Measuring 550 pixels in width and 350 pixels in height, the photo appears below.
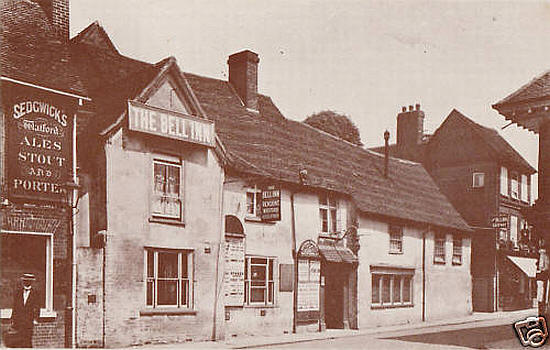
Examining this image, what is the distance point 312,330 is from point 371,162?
1012 cm

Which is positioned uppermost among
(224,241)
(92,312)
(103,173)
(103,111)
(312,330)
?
(103,111)

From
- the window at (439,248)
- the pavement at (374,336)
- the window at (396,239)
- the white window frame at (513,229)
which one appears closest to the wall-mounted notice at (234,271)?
the pavement at (374,336)

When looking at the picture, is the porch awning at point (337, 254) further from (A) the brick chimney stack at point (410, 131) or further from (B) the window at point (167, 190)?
(A) the brick chimney stack at point (410, 131)

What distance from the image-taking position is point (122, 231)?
16.6 m

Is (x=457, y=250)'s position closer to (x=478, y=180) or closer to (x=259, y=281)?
(x=478, y=180)

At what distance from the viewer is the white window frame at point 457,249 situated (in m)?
31.9

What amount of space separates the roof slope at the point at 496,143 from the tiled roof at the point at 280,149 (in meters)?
5.63

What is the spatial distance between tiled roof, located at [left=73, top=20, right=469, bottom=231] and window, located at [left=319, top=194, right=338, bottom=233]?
46cm

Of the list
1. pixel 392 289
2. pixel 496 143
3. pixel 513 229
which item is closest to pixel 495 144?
pixel 496 143

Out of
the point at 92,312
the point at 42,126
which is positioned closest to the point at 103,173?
the point at 42,126

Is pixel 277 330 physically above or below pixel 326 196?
below

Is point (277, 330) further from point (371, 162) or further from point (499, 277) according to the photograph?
point (499, 277)

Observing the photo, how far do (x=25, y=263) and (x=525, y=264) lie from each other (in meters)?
29.2

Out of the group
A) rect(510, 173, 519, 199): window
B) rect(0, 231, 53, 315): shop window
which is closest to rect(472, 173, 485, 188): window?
rect(510, 173, 519, 199): window
